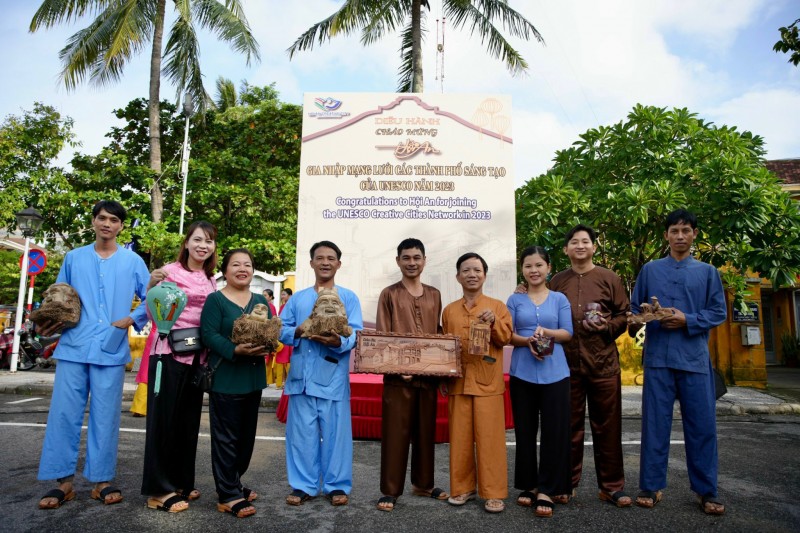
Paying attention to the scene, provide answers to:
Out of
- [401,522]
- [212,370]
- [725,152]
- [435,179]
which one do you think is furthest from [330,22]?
[401,522]

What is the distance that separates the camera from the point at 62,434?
3508 mm

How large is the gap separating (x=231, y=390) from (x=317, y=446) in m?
0.70

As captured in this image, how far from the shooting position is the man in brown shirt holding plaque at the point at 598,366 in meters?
3.70

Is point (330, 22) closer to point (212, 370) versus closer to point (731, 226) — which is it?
point (731, 226)

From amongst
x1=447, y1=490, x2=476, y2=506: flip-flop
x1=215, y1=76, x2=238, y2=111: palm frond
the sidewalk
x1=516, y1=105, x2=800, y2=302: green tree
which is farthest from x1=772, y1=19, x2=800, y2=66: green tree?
x1=215, y1=76, x2=238, y2=111: palm frond

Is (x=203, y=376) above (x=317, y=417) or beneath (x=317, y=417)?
above

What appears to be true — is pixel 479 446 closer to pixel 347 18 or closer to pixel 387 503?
pixel 387 503

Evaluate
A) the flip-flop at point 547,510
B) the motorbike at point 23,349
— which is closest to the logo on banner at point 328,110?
the flip-flop at point 547,510

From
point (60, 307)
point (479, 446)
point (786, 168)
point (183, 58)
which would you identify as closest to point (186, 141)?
point (183, 58)

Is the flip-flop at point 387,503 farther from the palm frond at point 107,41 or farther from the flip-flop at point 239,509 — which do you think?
the palm frond at point 107,41

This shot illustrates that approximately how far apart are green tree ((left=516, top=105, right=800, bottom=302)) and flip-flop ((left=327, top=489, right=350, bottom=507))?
571 centimetres

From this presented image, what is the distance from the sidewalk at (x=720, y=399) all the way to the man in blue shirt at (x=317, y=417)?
4.52m

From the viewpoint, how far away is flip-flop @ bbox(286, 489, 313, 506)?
3.50m

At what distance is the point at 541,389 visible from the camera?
360 centimetres
